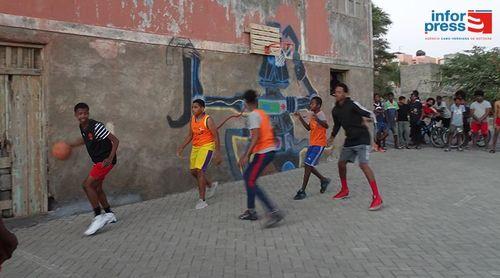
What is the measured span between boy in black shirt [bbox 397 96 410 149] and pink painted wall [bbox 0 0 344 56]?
3.54 m

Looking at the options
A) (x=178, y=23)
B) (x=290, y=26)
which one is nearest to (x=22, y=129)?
(x=178, y=23)

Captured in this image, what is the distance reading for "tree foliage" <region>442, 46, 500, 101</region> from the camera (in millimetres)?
21906

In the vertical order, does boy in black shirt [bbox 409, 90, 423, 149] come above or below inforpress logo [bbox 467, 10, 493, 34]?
below

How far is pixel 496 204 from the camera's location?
677 centimetres

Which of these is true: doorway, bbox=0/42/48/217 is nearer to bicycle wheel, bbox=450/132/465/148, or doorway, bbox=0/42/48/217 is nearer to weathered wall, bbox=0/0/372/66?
weathered wall, bbox=0/0/372/66

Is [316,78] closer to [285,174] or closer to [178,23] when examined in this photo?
[285,174]

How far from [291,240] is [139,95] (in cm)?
364

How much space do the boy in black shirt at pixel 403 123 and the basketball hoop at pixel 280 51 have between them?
188 inches

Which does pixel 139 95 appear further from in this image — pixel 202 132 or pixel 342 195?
pixel 342 195

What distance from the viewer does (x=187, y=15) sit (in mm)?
8234

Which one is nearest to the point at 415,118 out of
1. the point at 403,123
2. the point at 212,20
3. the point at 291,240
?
the point at 403,123

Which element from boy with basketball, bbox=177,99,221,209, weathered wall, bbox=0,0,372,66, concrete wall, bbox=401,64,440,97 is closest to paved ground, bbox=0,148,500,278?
boy with basketball, bbox=177,99,221,209

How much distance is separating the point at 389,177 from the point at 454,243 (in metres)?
4.25

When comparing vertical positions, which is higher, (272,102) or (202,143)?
(272,102)
